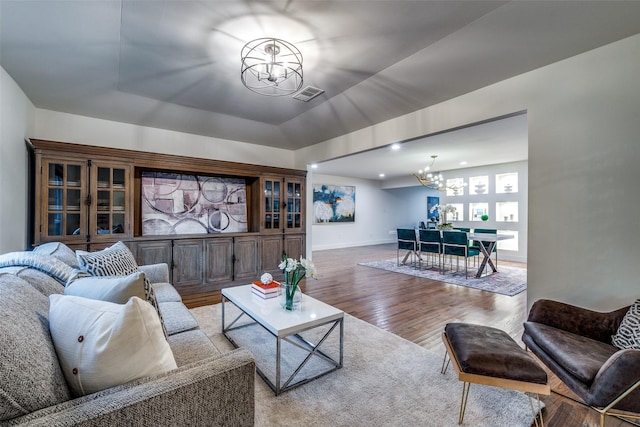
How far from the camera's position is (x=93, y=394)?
84 centimetres

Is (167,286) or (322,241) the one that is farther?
(322,241)

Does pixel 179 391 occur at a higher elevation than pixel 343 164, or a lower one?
lower

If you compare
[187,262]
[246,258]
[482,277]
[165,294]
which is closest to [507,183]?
[482,277]

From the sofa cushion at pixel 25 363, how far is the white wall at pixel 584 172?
10.3 feet

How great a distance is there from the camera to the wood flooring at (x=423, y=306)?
183 centimetres

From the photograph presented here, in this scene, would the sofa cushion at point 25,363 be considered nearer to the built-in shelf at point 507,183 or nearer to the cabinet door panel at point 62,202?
the cabinet door panel at point 62,202

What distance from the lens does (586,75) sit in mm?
2145

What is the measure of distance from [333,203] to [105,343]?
843 cm

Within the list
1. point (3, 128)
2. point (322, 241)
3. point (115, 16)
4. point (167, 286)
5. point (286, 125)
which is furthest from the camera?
point (322, 241)

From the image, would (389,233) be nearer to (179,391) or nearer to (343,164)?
(343,164)

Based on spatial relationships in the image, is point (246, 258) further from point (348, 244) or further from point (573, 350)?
point (348, 244)

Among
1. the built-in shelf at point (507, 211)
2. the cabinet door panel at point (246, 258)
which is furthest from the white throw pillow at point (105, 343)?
the built-in shelf at point (507, 211)

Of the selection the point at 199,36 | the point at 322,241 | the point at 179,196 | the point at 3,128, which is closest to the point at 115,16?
the point at 199,36

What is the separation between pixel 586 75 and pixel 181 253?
4.81 meters
